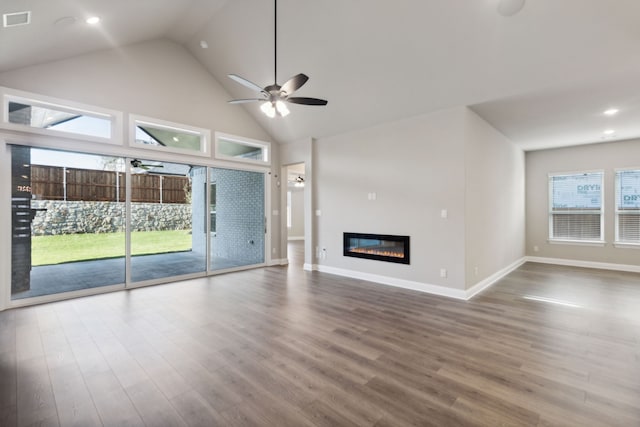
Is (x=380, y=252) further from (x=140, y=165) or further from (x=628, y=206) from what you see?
(x=628, y=206)

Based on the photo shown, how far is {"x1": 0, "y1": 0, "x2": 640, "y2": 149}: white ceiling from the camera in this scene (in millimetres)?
3145

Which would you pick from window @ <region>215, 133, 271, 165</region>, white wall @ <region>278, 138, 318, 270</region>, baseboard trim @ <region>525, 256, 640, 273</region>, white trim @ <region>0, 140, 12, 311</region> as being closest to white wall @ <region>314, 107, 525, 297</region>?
white wall @ <region>278, 138, 318, 270</region>

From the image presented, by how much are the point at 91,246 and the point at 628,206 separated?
10891mm

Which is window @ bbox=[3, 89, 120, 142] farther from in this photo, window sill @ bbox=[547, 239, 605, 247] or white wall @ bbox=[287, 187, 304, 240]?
window sill @ bbox=[547, 239, 605, 247]

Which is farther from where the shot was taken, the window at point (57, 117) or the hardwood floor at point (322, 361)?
the window at point (57, 117)

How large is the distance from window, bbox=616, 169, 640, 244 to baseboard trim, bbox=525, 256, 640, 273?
22.1 inches

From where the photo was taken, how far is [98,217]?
4.75 metres

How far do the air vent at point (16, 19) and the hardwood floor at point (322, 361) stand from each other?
3.25 m

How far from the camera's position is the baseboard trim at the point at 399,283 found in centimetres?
450

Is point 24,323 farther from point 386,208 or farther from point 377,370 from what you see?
point 386,208

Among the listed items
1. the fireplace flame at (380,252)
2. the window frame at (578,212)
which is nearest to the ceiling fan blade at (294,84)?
the fireplace flame at (380,252)

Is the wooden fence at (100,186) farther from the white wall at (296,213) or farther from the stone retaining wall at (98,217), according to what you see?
the white wall at (296,213)

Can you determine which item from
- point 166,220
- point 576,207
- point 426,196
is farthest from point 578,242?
point 166,220

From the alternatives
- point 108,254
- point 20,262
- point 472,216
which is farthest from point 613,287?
point 20,262
